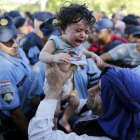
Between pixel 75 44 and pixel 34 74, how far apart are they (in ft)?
3.12

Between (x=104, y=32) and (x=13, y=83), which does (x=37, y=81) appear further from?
(x=104, y=32)

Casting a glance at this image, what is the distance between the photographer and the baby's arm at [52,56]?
1.69 m

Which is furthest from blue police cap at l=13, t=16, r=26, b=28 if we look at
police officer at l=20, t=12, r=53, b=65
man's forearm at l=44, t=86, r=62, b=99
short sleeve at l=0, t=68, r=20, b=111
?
man's forearm at l=44, t=86, r=62, b=99

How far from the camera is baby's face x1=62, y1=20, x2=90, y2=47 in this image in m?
1.86

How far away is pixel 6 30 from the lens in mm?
2553

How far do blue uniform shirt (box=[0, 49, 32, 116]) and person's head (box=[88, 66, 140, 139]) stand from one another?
1.18 metres

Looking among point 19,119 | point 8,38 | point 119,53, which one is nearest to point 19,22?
point 8,38

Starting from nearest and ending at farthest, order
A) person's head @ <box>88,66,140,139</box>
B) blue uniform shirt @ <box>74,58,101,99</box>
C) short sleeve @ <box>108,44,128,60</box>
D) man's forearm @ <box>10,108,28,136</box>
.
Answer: person's head @ <box>88,66,140,139</box>
man's forearm @ <box>10,108,28,136</box>
blue uniform shirt @ <box>74,58,101,99</box>
short sleeve @ <box>108,44,128,60</box>

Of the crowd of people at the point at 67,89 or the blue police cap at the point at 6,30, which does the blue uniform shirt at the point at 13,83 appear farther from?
the blue police cap at the point at 6,30

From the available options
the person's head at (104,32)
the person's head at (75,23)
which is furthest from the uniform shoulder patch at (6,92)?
the person's head at (104,32)

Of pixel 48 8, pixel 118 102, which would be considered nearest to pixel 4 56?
pixel 118 102

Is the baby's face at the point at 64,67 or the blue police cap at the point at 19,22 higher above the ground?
the blue police cap at the point at 19,22

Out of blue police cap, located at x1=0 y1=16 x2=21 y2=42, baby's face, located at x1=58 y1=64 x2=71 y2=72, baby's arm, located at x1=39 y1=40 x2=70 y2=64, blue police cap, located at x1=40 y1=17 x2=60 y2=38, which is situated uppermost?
blue police cap, located at x1=0 y1=16 x2=21 y2=42

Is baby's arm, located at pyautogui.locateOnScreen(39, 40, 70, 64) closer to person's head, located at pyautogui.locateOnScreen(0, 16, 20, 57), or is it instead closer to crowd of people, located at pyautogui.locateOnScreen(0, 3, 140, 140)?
crowd of people, located at pyautogui.locateOnScreen(0, 3, 140, 140)
